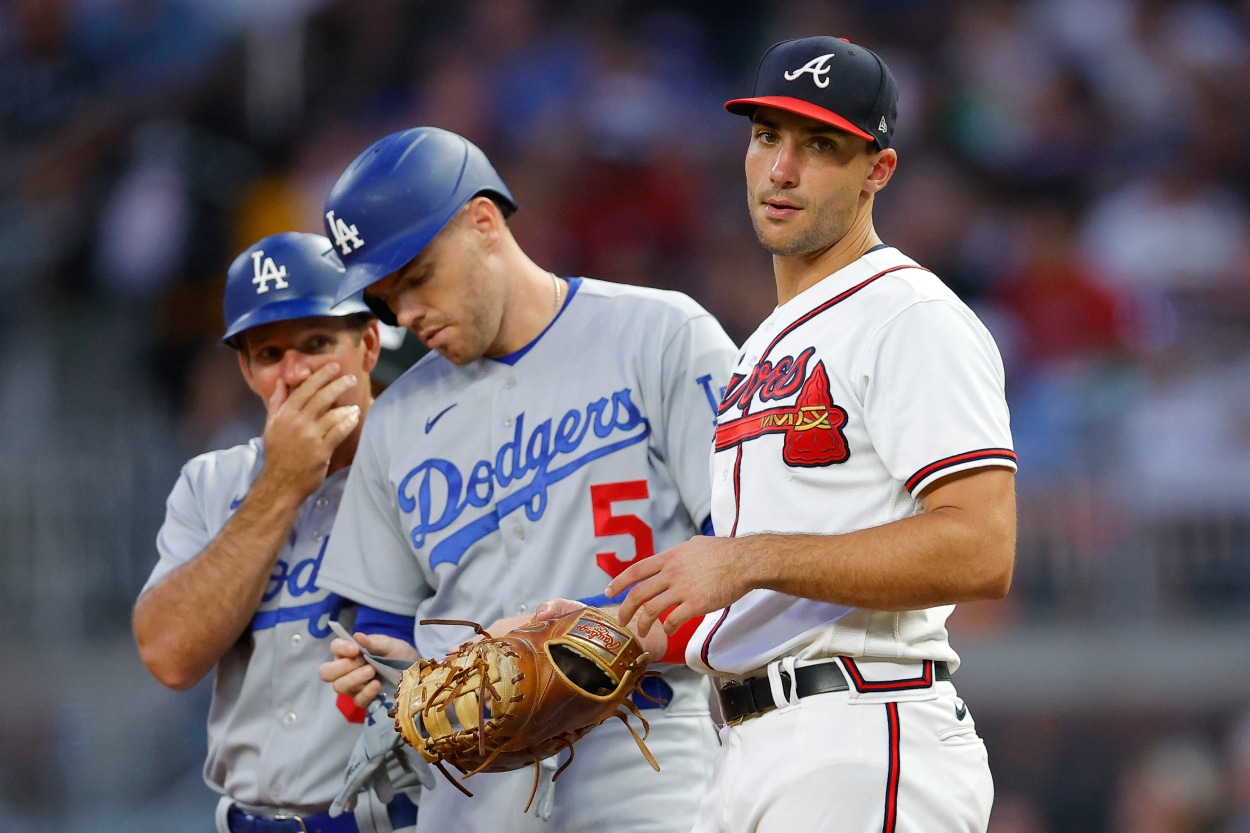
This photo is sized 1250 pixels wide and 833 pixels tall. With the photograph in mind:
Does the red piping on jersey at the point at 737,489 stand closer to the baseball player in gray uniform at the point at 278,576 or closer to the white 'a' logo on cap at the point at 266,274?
the baseball player in gray uniform at the point at 278,576

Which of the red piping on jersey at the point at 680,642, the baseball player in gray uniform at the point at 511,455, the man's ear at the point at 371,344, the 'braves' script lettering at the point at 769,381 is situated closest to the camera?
the 'braves' script lettering at the point at 769,381

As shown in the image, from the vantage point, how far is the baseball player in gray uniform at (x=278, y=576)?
3.26 m

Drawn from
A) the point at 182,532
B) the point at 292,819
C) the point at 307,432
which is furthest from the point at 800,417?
the point at 182,532

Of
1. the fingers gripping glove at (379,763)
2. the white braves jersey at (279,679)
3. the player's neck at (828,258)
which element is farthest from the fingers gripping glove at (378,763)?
the player's neck at (828,258)

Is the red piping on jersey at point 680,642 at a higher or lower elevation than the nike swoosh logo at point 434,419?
lower

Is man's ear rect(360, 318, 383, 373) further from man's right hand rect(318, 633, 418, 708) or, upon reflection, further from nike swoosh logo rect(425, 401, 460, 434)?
man's right hand rect(318, 633, 418, 708)

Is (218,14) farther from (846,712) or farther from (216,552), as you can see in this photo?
(846,712)

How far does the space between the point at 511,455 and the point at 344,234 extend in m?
0.56

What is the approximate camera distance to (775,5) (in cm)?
918

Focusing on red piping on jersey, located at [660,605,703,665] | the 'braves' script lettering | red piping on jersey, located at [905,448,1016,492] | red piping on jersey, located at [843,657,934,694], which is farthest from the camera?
red piping on jersey, located at [660,605,703,665]

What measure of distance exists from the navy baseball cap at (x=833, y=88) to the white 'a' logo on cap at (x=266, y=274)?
134cm

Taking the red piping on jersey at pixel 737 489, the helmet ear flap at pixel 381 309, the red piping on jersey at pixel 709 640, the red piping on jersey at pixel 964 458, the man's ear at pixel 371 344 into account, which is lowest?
the red piping on jersey at pixel 709 640

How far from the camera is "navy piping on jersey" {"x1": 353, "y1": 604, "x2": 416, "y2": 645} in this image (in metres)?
3.16

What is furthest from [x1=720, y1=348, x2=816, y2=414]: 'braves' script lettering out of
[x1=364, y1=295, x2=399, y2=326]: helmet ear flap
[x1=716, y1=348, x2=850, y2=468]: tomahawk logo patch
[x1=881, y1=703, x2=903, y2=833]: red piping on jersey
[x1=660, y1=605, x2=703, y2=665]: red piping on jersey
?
[x1=364, y1=295, x2=399, y2=326]: helmet ear flap
